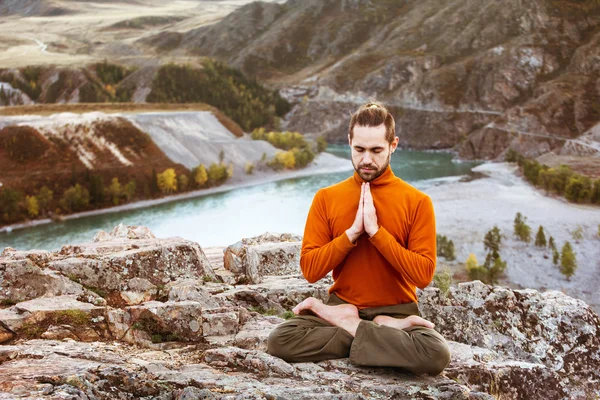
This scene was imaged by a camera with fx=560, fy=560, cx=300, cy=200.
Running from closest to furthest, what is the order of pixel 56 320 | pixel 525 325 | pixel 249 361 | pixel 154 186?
pixel 249 361 → pixel 56 320 → pixel 525 325 → pixel 154 186

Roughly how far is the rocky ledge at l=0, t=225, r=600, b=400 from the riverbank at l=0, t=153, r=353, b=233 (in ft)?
172

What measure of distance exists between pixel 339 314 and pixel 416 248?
1106mm

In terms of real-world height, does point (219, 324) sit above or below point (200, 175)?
above

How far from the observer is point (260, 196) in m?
69.8

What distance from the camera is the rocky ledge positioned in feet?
16.7

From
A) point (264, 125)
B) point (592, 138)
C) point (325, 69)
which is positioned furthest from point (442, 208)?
point (325, 69)

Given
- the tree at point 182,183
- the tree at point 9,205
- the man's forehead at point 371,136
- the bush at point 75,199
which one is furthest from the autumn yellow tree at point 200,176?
the man's forehead at point 371,136

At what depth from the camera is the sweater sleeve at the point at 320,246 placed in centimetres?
571

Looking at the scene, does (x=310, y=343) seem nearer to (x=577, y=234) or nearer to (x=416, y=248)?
(x=416, y=248)

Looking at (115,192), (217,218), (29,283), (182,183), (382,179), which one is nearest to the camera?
(382,179)

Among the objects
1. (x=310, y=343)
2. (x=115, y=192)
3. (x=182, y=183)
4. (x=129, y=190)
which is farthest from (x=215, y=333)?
(x=182, y=183)

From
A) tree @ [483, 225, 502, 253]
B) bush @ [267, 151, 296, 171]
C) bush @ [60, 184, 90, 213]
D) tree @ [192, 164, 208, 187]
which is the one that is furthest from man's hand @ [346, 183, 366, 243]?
bush @ [267, 151, 296, 171]

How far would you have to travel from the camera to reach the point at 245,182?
258ft

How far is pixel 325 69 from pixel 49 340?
156m
